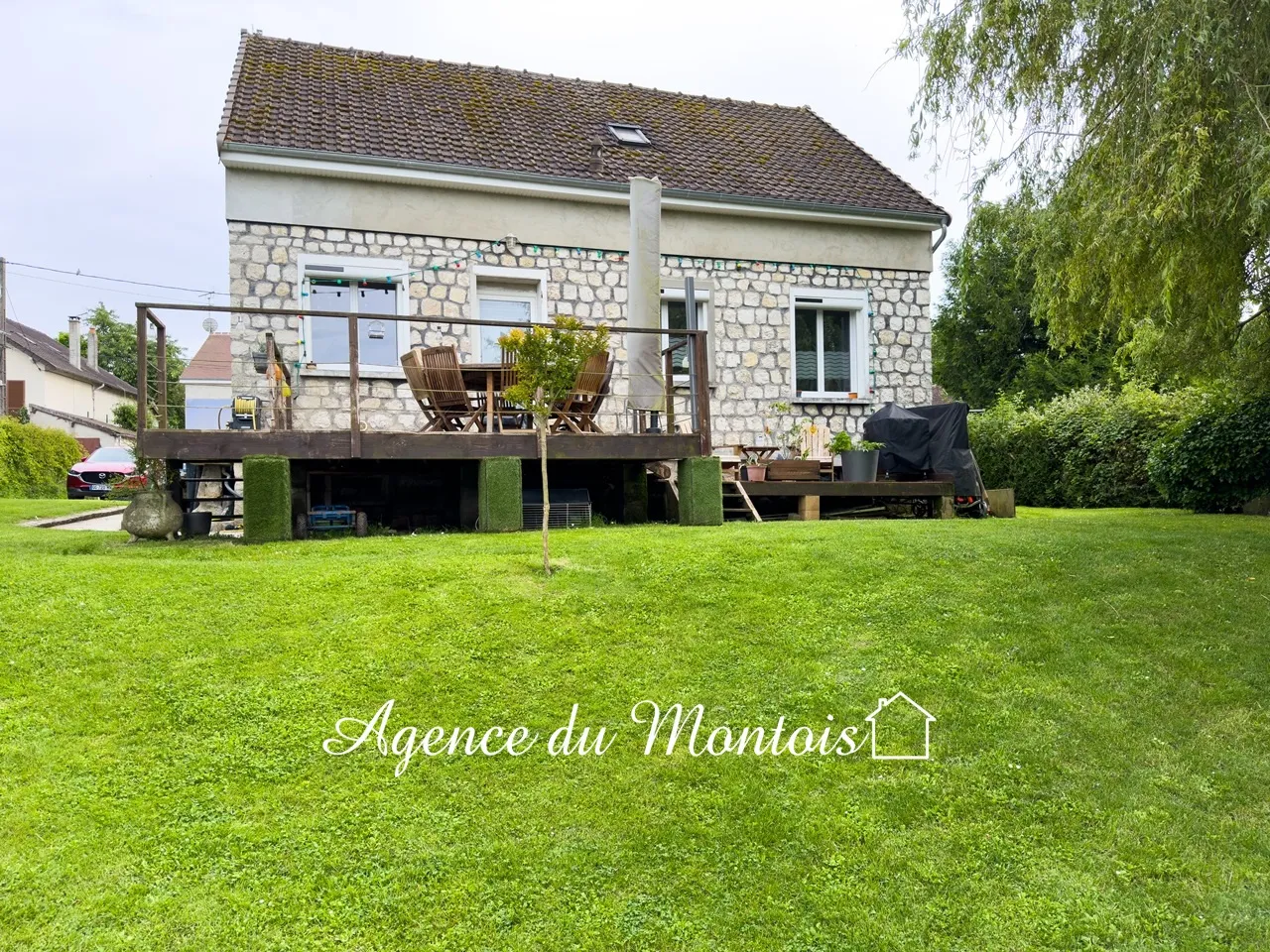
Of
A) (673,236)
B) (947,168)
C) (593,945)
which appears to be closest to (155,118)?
(673,236)

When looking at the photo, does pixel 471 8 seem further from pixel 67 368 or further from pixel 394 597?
pixel 67 368

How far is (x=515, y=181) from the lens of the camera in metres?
11.9

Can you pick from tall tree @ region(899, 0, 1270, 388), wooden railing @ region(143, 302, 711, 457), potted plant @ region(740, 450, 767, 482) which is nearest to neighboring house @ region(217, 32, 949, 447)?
wooden railing @ region(143, 302, 711, 457)

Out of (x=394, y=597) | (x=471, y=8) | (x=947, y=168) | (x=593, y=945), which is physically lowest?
(x=593, y=945)

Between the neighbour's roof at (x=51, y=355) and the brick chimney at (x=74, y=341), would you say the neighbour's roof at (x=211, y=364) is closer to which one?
the neighbour's roof at (x=51, y=355)

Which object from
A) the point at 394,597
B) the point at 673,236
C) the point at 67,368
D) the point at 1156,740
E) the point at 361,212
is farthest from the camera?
the point at 67,368

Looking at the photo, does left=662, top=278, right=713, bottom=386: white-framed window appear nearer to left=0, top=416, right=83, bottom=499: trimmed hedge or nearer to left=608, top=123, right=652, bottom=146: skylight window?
left=608, top=123, right=652, bottom=146: skylight window

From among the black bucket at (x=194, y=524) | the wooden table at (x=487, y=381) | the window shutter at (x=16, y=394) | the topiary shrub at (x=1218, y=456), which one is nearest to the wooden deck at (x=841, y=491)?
the wooden table at (x=487, y=381)

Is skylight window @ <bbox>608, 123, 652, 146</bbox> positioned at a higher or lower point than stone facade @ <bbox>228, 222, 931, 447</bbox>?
higher

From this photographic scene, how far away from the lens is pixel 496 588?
589 centimetres

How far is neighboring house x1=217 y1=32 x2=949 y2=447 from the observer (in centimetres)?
1113

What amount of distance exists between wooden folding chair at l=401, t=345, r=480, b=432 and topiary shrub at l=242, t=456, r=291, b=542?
158cm

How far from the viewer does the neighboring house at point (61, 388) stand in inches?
1431

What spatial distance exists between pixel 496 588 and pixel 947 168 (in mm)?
4974
